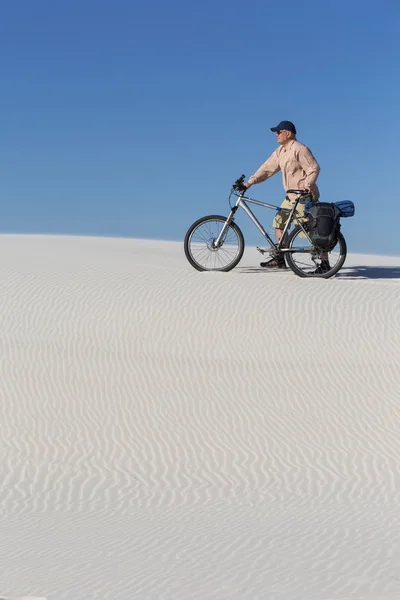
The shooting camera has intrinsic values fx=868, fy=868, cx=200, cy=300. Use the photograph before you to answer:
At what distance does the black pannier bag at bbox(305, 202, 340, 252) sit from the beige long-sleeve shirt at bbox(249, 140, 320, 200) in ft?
1.63

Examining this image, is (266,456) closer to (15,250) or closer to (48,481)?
(48,481)

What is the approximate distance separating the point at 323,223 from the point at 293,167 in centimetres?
99

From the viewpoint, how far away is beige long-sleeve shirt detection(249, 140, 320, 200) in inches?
408

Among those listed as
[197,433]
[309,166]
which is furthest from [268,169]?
[197,433]

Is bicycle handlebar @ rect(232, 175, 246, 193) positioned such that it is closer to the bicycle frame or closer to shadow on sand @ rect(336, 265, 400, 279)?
the bicycle frame

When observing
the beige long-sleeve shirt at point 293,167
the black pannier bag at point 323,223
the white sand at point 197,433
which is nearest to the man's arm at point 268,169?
the beige long-sleeve shirt at point 293,167

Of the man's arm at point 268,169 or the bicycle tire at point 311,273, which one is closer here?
the bicycle tire at point 311,273

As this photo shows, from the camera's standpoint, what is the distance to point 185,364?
27.1 feet

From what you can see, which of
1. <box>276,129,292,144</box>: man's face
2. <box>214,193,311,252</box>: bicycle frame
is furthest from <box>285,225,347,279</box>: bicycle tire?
<box>276,129,292,144</box>: man's face

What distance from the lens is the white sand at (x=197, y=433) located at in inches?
146

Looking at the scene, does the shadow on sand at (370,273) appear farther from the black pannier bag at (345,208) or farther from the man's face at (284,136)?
the man's face at (284,136)

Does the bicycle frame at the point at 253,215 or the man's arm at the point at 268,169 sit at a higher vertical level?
the man's arm at the point at 268,169

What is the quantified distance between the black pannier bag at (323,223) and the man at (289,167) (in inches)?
15.8

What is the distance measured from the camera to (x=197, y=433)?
6.61 meters
